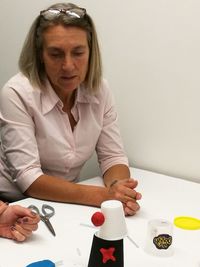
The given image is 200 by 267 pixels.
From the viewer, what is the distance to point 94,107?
64.8 inches

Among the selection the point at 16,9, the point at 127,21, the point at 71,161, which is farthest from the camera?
the point at 16,9

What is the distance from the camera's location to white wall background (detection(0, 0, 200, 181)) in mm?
1648

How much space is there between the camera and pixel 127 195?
51.6 inches

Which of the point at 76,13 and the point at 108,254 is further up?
the point at 76,13

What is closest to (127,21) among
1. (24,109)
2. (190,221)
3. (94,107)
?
(94,107)

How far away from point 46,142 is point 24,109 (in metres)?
0.16

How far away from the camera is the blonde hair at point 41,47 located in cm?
146

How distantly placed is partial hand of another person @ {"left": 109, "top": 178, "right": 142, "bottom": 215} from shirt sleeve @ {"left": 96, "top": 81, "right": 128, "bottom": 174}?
0.33 m

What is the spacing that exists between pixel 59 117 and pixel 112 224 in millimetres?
742

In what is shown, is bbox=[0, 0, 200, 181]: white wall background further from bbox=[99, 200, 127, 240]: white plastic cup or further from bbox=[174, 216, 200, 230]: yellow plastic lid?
bbox=[99, 200, 127, 240]: white plastic cup

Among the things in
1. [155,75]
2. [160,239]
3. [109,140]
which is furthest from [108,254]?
[155,75]

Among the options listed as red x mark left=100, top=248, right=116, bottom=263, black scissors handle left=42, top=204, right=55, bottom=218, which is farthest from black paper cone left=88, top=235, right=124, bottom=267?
black scissors handle left=42, top=204, right=55, bottom=218

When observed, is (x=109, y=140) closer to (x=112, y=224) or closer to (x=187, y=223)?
(x=187, y=223)

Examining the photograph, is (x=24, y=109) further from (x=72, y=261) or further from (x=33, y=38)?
(x=72, y=261)
